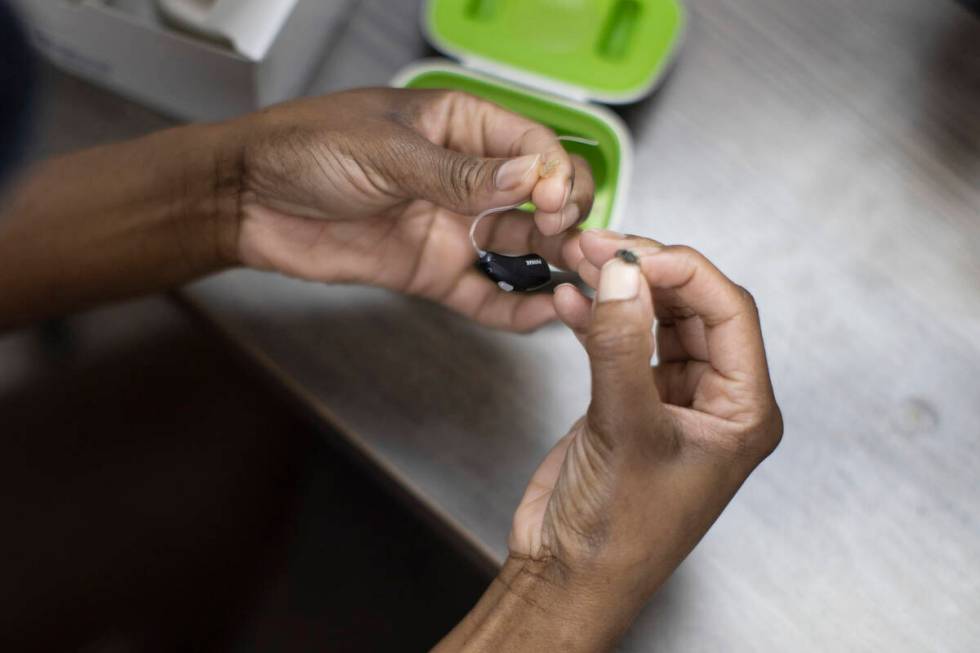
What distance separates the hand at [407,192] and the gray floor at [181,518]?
380 millimetres

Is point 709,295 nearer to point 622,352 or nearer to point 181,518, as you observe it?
point 622,352

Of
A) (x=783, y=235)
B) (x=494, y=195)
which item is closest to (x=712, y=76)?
(x=783, y=235)

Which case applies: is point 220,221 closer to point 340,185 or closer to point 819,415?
point 340,185

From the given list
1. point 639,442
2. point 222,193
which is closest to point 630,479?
point 639,442

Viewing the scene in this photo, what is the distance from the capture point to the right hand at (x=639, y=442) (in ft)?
1.95

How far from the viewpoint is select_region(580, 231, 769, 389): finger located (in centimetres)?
68

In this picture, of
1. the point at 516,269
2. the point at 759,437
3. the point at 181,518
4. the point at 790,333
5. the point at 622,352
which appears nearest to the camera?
the point at 622,352

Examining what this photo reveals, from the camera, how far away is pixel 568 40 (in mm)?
948

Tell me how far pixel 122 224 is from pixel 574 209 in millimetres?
476

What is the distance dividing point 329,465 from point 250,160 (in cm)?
54

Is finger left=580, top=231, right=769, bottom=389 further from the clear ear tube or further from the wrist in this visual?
the wrist

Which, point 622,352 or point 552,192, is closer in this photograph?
point 622,352

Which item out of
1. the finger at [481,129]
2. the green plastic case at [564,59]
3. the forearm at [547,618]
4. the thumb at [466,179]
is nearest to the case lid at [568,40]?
the green plastic case at [564,59]

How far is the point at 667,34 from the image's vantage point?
0.94 metres
